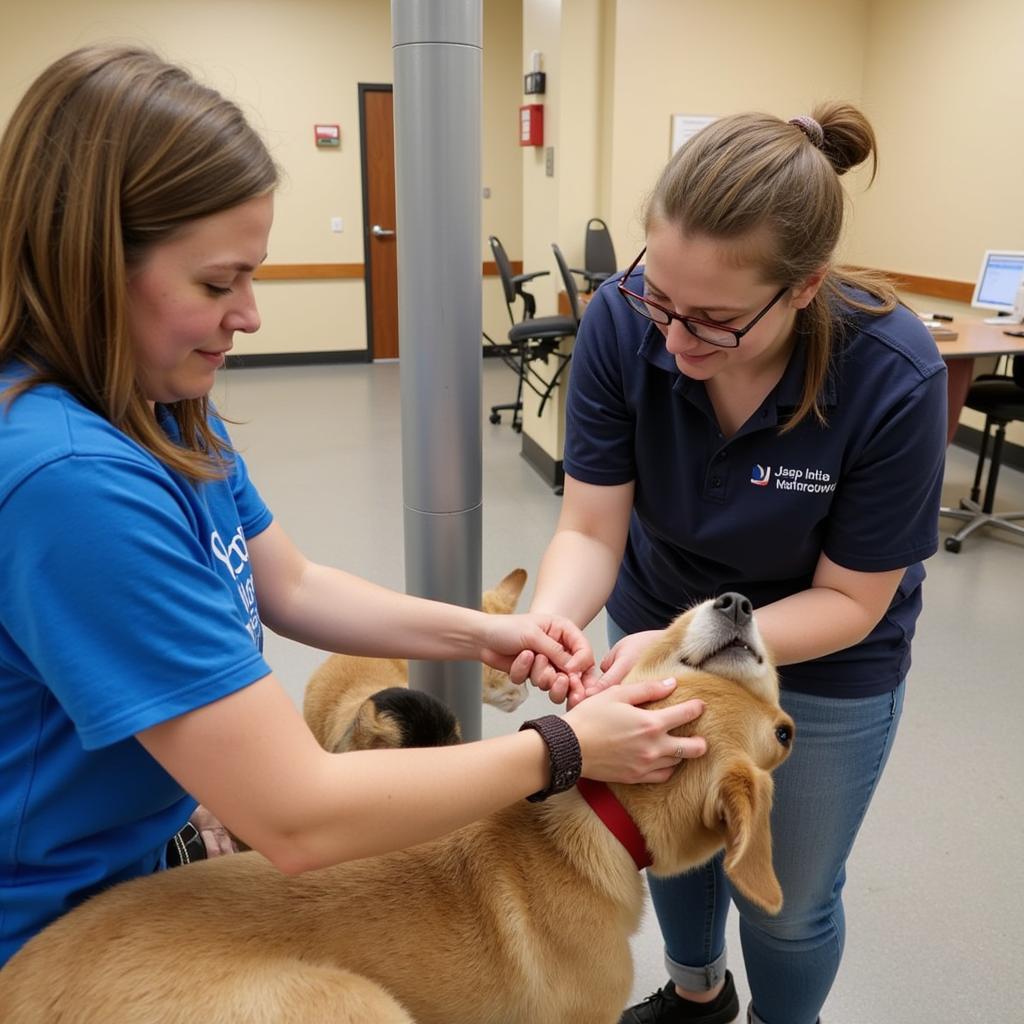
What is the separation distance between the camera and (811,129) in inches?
51.1

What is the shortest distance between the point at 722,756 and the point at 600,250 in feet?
14.3

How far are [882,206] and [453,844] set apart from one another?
21.8 ft

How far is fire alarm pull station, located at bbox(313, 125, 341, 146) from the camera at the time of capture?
27.4 ft

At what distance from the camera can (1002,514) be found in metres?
4.78

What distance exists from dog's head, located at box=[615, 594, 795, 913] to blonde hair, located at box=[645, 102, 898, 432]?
1.18ft

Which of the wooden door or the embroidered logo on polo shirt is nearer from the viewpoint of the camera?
the embroidered logo on polo shirt

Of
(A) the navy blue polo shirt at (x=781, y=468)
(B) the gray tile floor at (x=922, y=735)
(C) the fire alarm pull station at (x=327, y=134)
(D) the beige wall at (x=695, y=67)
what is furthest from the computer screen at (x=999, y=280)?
(C) the fire alarm pull station at (x=327, y=134)

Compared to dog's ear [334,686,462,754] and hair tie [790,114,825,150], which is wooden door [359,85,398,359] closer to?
dog's ear [334,686,462,754]

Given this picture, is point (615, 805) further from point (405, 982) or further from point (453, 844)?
point (405, 982)

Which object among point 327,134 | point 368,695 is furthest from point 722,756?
point 327,134

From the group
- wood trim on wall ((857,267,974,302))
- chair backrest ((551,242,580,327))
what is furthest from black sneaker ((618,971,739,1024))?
wood trim on wall ((857,267,974,302))

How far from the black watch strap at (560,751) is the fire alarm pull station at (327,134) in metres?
8.48

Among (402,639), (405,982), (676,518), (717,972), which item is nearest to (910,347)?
(676,518)

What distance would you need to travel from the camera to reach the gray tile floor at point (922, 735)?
2.08 m
